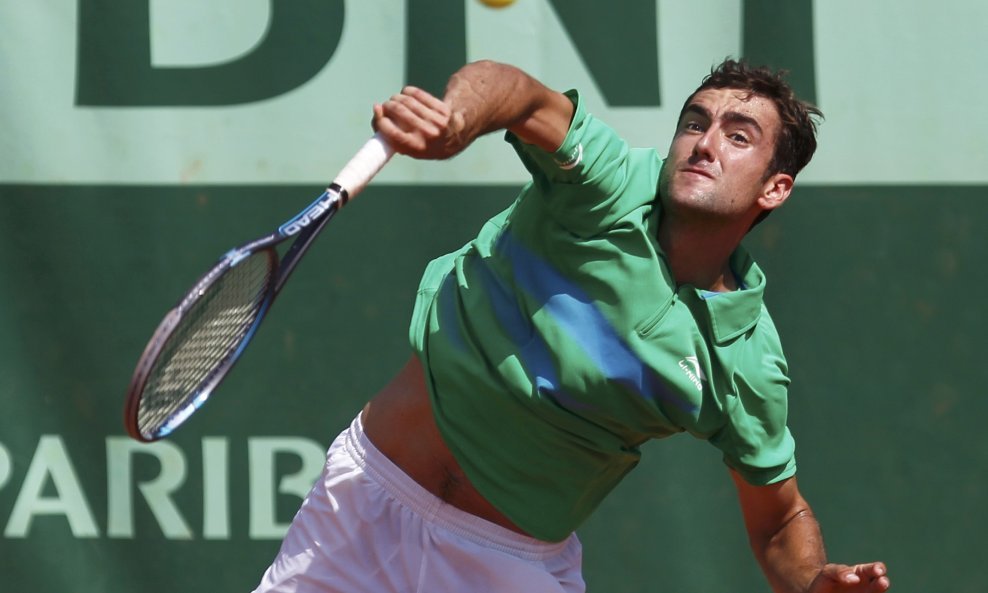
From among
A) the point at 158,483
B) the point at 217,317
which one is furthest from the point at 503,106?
the point at 158,483

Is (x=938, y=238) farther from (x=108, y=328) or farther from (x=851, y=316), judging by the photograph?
(x=108, y=328)

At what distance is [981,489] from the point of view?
346cm

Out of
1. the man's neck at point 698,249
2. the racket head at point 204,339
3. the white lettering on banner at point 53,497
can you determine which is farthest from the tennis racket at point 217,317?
the white lettering on banner at point 53,497

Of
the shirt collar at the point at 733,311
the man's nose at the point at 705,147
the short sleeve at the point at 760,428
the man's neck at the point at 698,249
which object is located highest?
the man's nose at the point at 705,147

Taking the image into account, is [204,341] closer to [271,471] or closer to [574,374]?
[574,374]

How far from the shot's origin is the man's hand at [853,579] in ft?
7.07

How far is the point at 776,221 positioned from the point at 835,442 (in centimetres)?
57

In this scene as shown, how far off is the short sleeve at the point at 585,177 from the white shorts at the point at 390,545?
1.92ft

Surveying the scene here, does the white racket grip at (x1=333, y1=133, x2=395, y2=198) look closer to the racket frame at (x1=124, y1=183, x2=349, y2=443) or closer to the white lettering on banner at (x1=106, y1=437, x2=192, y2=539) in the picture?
the racket frame at (x1=124, y1=183, x2=349, y2=443)

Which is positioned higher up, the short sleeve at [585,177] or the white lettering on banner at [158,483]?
the short sleeve at [585,177]

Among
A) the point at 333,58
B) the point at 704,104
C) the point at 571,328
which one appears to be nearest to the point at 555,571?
the point at 571,328

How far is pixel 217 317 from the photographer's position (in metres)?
2.09

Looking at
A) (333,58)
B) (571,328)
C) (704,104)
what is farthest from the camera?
(333,58)

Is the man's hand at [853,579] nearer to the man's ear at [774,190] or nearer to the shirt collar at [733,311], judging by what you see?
the shirt collar at [733,311]
